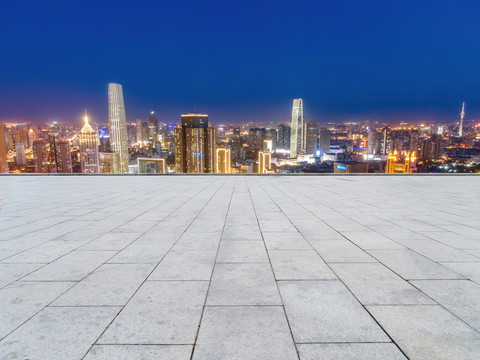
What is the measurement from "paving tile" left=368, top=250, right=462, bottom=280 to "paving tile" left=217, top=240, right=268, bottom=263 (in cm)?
170

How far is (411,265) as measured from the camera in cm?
364

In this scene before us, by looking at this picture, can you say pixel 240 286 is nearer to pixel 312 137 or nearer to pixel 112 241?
pixel 112 241

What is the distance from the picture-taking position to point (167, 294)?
2.87m

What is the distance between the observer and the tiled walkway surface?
85.0 inches

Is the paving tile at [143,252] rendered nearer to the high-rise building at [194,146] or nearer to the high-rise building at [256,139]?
the high-rise building at [194,146]

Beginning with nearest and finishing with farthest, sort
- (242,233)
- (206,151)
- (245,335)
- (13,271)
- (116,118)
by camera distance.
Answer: (245,335) < (13,271) < (242,233) < (206,151) < (116,118)

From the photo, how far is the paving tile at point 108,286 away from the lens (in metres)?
2.76

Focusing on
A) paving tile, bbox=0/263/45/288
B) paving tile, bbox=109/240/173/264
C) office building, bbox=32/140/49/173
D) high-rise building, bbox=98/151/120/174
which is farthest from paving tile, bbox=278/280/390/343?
high-rise building, bbox=98/151/120/174

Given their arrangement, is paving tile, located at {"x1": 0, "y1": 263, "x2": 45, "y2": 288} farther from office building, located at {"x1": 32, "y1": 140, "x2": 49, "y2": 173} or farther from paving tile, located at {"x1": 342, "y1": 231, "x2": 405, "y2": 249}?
office building, located at {"x1": 32, "y1": 140, "x2": 49, "y2": 173}

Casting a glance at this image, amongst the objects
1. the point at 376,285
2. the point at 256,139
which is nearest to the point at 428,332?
the point at 376,285

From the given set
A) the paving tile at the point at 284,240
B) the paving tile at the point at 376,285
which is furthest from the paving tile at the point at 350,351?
the paving tile at the point at 284,240

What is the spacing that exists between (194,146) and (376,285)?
9938 cm

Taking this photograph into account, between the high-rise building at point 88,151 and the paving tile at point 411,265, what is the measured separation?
9239 centimetres

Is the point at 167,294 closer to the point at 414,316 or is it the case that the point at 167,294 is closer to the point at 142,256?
the point at 142,256
